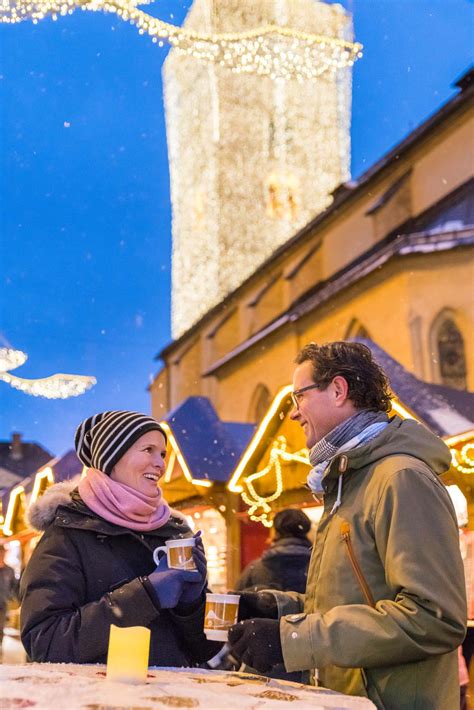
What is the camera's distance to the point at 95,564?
2693 millimetres

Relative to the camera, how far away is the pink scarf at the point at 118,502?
281 cm

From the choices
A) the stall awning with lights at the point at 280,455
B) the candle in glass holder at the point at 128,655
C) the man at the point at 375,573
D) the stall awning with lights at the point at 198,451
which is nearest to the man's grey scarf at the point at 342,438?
the man at the point at 375,573

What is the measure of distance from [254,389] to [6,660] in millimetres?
16367

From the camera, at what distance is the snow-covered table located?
1.83 m

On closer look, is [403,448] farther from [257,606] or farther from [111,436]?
[111,436]

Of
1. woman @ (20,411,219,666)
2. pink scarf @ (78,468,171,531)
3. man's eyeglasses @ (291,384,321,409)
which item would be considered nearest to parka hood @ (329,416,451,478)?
man's eyeglasses @ (291,384,321,409)

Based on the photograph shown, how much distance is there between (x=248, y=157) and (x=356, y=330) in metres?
22.1

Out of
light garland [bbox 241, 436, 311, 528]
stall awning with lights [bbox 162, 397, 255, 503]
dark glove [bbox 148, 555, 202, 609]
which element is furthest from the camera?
stall awning with lights [bbox 162, 397, 255, 503]

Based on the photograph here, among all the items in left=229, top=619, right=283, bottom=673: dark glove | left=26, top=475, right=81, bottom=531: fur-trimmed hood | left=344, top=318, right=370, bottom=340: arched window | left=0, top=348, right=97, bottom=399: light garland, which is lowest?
left=229, top=619, right=283, bottom=673: dark glove

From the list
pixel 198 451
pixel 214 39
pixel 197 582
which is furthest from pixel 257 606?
pixel 214 39

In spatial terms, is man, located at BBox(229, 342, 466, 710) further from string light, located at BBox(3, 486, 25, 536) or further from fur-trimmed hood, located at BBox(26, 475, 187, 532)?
string light, located at BBox(3, 486, 25, 536)

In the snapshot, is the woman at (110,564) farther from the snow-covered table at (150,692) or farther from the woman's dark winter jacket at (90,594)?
the snow-covered table at (150,692)

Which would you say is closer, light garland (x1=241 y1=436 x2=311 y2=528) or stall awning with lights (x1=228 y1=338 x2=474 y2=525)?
light garland (x1=241 y1=436 x2=311 y2=528)

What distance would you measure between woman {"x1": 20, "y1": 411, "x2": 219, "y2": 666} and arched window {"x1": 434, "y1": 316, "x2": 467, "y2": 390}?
14048 millimetres
